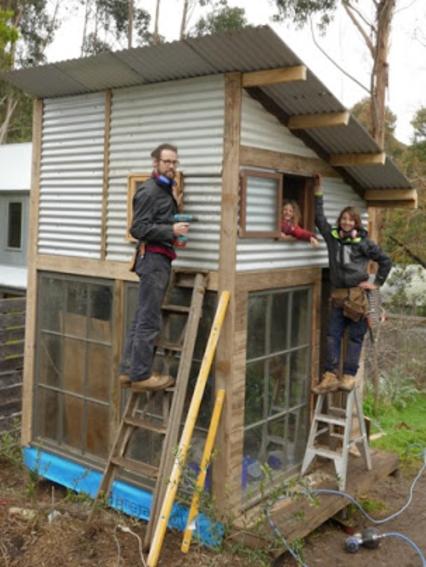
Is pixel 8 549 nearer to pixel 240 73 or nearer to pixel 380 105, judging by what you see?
pixel 240 73

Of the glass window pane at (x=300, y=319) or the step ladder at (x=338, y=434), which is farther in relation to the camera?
the glass window pane at (x=300, y=319)

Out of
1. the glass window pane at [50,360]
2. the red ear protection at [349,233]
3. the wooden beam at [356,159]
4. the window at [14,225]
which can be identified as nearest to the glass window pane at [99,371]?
the glass window pane at [50,360]

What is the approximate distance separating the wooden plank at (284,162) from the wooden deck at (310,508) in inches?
117

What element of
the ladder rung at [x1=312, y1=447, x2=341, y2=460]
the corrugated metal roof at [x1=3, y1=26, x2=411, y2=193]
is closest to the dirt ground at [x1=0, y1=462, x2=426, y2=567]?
the ladder rung at [x1=312, y1=447, x2=341, y2=460]

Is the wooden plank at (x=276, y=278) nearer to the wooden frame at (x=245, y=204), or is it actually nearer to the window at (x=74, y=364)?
the wooden frame at (x=245, y=204)

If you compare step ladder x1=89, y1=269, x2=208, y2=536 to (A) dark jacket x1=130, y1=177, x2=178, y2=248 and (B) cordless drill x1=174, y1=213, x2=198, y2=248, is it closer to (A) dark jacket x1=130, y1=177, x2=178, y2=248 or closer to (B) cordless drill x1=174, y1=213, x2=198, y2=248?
(B) cordless drill x1=174, y1=213, x2=198, y2=248

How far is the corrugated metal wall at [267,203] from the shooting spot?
17.7 ft

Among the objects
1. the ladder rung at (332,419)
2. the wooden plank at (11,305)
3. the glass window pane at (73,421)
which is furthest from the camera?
the wooden plank at (11,305)

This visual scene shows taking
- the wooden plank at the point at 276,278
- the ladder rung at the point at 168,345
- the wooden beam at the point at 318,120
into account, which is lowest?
the ladder rung at the point at 168,345

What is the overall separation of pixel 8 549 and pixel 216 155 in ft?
12.4

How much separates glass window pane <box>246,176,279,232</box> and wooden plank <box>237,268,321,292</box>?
42 centimetres

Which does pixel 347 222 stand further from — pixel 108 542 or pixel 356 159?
pixel 108 542

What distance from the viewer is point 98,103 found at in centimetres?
628

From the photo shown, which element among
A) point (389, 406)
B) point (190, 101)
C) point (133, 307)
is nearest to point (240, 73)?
point (190, 101)
